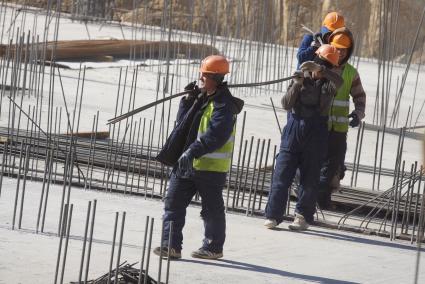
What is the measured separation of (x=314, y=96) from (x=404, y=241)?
1.37m

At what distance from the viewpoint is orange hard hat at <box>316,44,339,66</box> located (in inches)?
359

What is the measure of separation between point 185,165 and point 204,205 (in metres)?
0.36

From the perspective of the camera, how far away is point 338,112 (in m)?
9.67

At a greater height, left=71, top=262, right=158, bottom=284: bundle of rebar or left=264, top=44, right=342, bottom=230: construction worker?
left=264, top=44, right=342, bottom=230: construction worker

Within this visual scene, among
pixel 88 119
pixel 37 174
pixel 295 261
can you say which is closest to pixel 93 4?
pixel 88 119

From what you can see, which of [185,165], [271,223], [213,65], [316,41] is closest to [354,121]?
[316,41]

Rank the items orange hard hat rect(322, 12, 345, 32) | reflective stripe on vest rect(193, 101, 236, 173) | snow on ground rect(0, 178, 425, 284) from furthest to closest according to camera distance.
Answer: orange hard hat rect(322, 12, 345, 32) < reflective stripe on vest rect(193, 101, 236, 173) < snow on ground rect(0, 178, 425, 284)

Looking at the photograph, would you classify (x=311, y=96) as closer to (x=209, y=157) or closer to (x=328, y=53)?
(x=328, y=53)

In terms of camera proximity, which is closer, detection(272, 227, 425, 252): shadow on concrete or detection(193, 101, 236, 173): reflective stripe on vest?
detection(193, 101, 236, 173): reflective stripe on vest

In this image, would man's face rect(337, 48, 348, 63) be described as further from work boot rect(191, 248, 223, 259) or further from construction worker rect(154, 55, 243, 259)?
→ work boot rect(191, 248, 223, 259)

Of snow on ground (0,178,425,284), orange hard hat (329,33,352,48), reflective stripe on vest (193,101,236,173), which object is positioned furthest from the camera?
orange hard hat (329,33,352,48)

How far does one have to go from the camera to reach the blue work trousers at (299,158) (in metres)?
8.96

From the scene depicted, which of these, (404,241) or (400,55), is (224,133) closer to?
(404,241)

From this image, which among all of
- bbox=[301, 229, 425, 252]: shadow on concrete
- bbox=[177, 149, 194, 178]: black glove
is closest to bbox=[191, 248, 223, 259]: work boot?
bbox=[177, 149, 194, 178]: black glove
